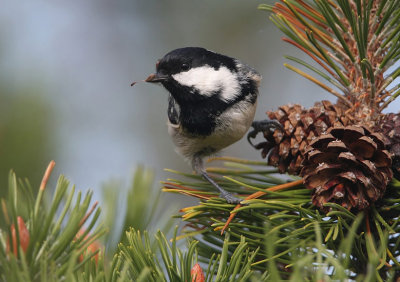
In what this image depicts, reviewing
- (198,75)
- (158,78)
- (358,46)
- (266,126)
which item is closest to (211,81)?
(198,75)

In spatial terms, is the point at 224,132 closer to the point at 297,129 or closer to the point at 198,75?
the point at 198,75

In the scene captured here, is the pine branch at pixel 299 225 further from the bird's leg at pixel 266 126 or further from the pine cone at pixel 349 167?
the bird's leg at pixel 266 126

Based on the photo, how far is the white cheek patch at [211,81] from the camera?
4.85 ft

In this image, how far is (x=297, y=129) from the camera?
3.32 feet

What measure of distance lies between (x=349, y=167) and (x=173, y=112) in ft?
2.68

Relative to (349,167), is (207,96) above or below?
above

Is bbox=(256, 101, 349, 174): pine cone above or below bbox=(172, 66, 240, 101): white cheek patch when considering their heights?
below

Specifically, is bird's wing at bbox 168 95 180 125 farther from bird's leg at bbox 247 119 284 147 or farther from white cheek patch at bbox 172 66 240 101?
bird's leg at bbox 247 119 284 147

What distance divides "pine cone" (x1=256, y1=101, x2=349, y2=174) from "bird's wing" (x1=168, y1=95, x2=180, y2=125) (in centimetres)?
52

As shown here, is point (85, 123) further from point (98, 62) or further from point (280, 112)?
point (280, 112)

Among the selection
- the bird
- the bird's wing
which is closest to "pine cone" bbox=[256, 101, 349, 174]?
the bird

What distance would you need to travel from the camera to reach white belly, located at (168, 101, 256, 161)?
1448mm

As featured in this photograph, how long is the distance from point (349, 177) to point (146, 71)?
122 inches

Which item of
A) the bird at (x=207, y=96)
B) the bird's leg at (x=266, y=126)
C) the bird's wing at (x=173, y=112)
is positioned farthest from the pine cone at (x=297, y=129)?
the bird's wing at (x=173, y=112)
